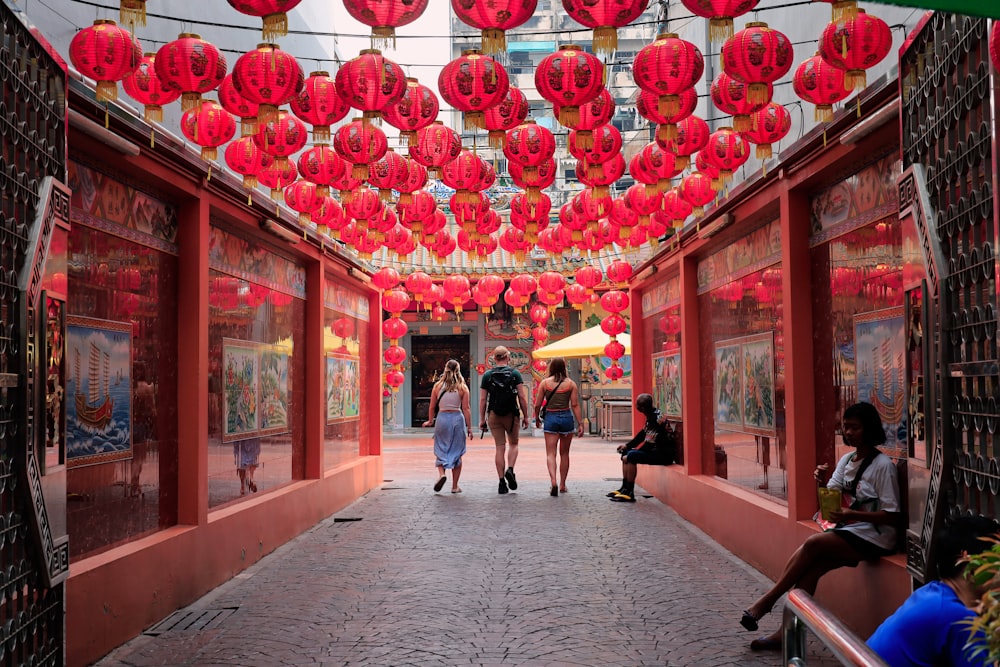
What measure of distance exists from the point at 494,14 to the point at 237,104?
2384 millimetres

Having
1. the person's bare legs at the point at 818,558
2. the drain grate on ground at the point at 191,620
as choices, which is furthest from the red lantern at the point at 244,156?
the person's bare legs at the point at 818,558

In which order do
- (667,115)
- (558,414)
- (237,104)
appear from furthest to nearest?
(558,414) → (237,104) → (667,115)

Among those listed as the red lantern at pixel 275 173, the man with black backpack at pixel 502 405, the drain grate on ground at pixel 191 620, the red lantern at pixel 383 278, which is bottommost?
the drain grate on ground at pixel 191 620

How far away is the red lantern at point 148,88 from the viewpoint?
21.5ft

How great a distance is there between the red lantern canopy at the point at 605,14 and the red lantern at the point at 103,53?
2794 millimetres

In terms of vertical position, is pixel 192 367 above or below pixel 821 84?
below

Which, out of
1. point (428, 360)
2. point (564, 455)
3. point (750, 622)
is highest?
point (428, 360)

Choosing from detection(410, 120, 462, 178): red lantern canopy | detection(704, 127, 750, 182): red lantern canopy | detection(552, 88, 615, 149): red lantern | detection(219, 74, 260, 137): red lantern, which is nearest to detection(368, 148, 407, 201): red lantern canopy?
detection(410, 120, 462, 178): red lantern canopy

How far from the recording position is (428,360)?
98.5 ft

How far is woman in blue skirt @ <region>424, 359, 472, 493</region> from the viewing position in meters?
13.6

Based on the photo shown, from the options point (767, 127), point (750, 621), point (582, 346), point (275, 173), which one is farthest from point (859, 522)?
point (582, 346)

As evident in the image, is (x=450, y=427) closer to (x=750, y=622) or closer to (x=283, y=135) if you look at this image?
(x=283, y=135)

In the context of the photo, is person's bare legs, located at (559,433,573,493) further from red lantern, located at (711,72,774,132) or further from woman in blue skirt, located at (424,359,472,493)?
red lantern, located at (711,72,774,132)

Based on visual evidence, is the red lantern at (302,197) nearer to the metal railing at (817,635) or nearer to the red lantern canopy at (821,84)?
the red lantern canopy at (821,84)
